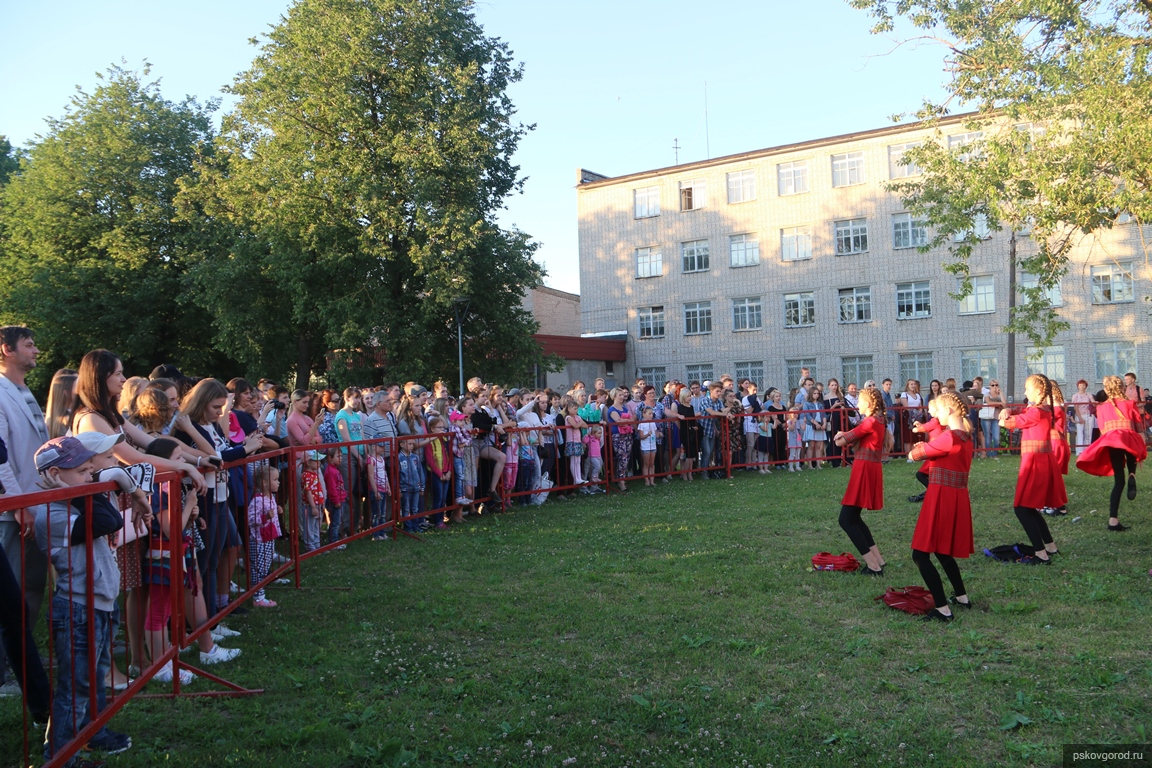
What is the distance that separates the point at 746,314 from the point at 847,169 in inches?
320

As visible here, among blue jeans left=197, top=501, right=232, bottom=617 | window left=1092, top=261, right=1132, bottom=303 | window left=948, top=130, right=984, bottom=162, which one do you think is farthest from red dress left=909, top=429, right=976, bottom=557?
window left=1092, top=261, right=1132, bottom=303

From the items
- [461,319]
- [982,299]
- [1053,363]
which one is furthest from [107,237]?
[1053,363]

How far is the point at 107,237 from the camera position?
33312mm

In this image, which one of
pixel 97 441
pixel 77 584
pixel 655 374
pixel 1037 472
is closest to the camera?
pixel 77 584

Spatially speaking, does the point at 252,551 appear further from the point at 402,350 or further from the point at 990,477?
the point at 402,350

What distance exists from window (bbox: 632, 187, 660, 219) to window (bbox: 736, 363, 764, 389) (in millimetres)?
9023

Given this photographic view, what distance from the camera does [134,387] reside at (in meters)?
6.13

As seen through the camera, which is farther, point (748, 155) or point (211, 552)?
point (748, 155)

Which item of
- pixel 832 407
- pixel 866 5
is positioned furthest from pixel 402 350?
pixel 866 5

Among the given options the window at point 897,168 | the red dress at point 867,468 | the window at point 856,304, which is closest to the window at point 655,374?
the window at point 856,304

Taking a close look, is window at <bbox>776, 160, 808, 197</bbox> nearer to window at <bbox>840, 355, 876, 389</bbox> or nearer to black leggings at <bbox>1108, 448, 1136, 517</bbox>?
window at <bbox>840, 355, 876, 389</bbox>

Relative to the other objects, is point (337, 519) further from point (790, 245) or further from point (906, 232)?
point (790, 245)

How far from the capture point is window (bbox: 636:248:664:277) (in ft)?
147

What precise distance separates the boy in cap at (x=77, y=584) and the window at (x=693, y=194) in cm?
4077
